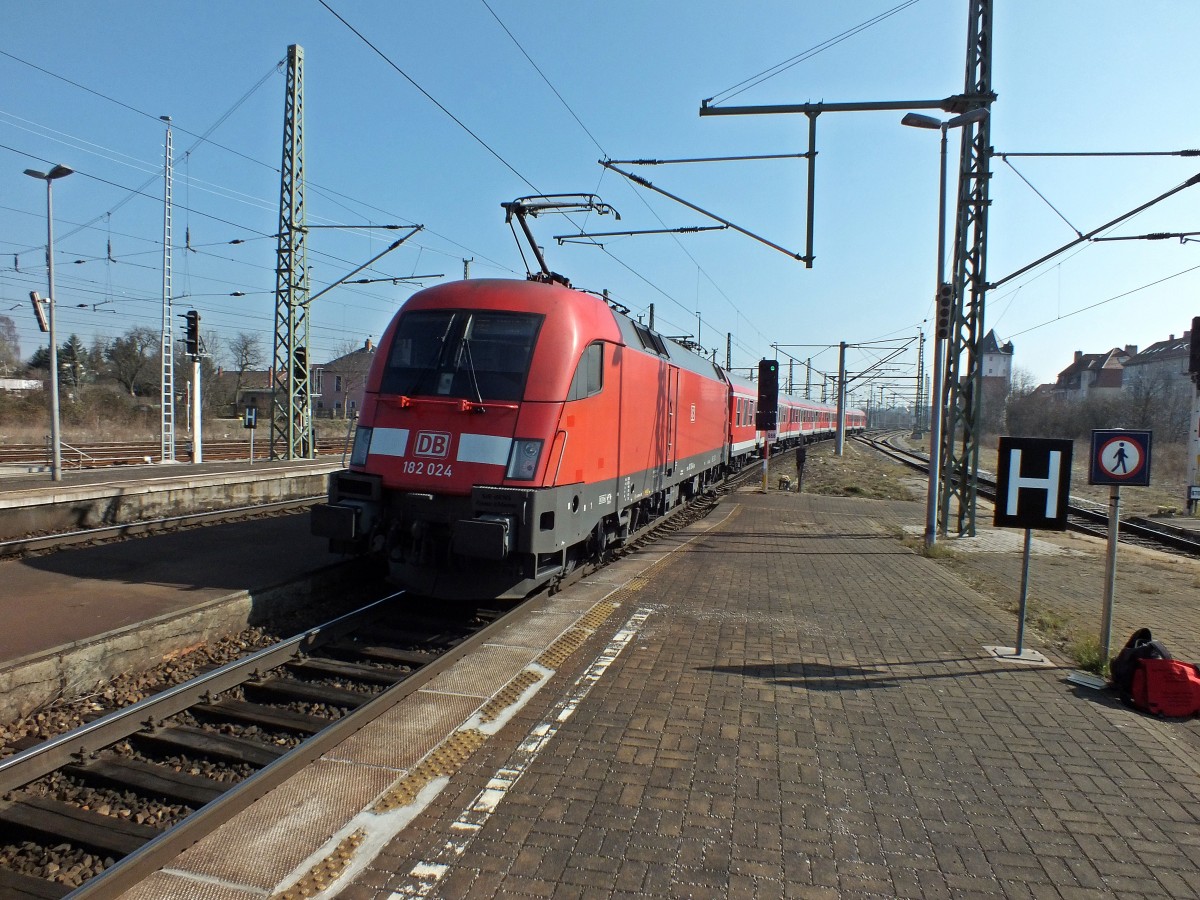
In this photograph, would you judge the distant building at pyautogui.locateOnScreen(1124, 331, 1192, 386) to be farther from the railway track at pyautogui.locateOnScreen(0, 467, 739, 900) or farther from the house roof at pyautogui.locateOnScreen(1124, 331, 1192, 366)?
Answer: the railway track at pyautogui.locateOnScreen(0, 467, 739, 900)

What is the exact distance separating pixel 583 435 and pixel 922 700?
3.77 meters

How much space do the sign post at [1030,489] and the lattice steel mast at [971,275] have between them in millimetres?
6952

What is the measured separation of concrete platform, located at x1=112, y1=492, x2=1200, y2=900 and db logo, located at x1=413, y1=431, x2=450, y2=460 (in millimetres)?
1829

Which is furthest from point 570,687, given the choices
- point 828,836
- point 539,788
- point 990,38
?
point 990,38

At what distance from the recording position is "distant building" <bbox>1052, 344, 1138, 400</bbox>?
74.5m

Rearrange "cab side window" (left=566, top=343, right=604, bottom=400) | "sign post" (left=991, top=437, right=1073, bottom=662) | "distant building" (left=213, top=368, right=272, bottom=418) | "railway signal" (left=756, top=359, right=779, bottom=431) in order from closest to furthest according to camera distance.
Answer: "sign post" (left=991, top=437, right=1073, bottom=662)
"cab side window" (left=566, top=343, right=604, bottom=400)
"railway signal" (left=756, top=359, right=779, bottom=431)
"distant building" (left=213, top=368, right=272, bottom=418)

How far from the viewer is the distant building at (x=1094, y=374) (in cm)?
7453

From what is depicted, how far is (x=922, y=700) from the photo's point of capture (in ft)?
17.4

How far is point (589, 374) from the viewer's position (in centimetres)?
761

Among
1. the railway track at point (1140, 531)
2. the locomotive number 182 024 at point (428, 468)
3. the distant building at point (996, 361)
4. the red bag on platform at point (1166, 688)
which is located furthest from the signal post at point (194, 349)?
the distant building at point (996, 361)

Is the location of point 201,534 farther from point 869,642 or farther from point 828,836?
point 828,836

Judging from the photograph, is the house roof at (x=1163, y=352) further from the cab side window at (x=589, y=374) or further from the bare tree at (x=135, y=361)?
the bare tree at (x=135, y=361)

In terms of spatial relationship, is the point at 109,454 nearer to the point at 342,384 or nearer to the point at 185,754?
the point at 185,754

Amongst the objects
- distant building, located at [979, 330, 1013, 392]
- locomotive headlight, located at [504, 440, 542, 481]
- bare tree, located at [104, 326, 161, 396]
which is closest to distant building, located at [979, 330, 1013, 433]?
distant building, located at [979, 330, 1013, 392]
